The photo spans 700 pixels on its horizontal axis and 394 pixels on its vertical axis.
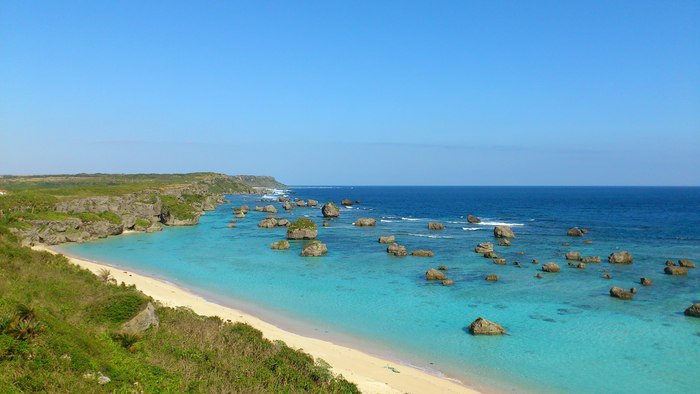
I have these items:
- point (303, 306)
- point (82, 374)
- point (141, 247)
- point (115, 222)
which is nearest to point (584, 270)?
point (303, 306)

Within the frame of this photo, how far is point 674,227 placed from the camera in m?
94.8

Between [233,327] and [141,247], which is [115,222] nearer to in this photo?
[141,247]

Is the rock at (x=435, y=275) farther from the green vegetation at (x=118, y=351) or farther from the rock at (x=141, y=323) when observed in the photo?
the rock at (x=141, y=323)

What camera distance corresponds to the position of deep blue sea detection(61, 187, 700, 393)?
25.2 metres

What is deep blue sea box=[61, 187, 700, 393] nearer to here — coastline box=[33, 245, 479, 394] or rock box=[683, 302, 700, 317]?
rock box=[683, 302, 700, 317]

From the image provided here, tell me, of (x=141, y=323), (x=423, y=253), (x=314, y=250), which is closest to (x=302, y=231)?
(x=314, y=250)

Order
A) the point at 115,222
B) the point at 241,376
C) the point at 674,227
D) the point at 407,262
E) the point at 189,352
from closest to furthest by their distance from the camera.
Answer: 1. the point at 241,376
2. the point at 189,352
3. the point at 407,262
4. the point at 115,222
5. the point at 674,227

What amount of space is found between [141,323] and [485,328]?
2226 centimetres

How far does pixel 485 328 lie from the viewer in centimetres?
3022

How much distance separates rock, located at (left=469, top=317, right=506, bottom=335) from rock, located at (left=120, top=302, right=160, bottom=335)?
68.7 ft

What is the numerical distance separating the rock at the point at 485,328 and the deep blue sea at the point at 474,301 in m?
0.59

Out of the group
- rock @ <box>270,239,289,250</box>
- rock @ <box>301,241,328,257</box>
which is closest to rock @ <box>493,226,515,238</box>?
rock @ <box>301,241,328,257</box>

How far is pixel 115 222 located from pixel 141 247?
17739 mm

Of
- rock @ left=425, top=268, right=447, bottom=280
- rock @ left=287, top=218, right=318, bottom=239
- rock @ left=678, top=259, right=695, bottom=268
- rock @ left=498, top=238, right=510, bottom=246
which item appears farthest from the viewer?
rock @ left=287, top=218, right=318, bottom=239
